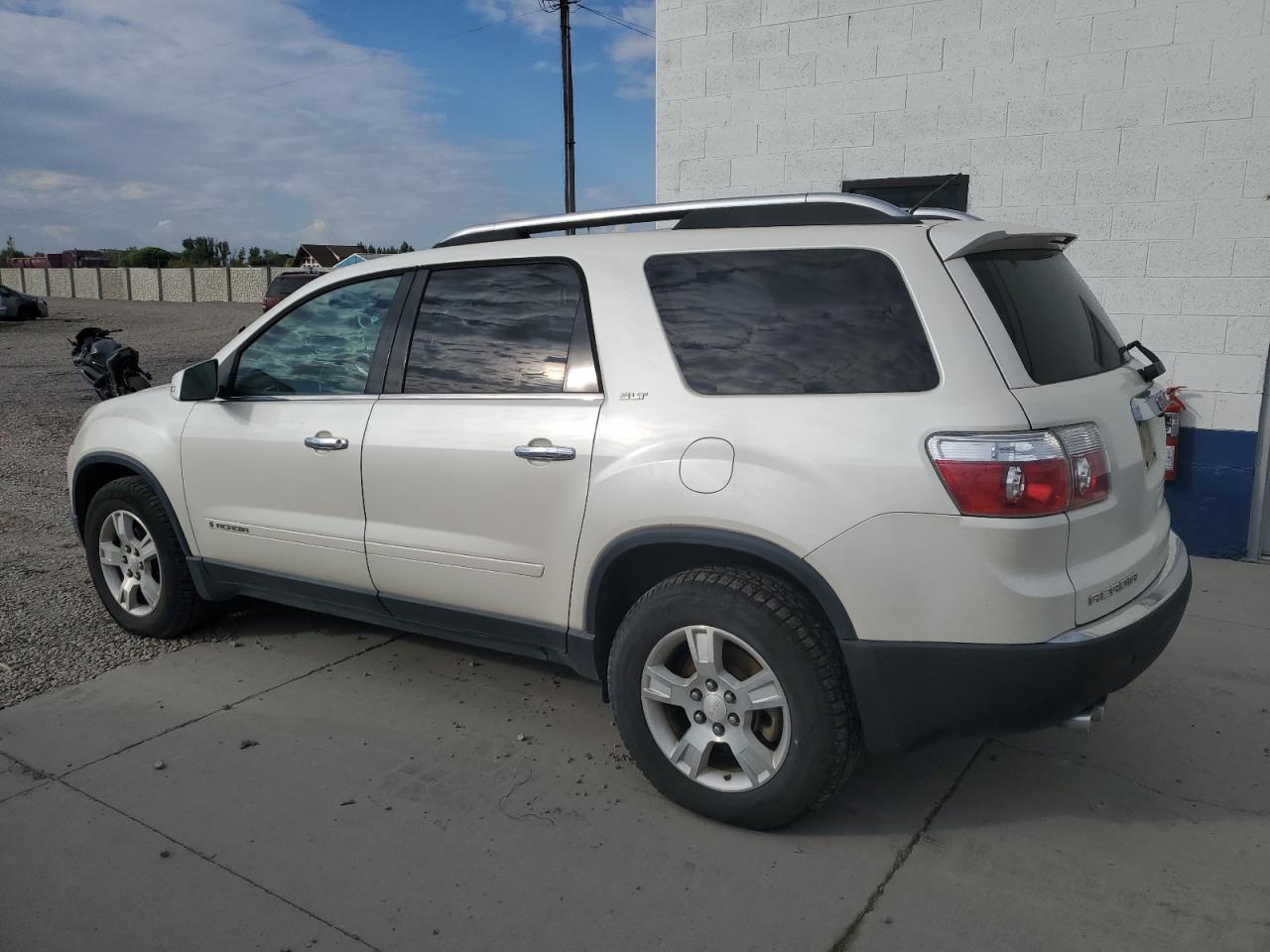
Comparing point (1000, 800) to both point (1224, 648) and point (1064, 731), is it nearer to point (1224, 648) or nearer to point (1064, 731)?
point (1064, 731)

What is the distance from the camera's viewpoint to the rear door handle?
3.92 m

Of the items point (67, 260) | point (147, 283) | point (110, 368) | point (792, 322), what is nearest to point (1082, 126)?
point (792, 322)

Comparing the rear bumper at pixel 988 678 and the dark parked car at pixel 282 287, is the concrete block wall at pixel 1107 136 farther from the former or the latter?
the dark parked car at pixel 282 287

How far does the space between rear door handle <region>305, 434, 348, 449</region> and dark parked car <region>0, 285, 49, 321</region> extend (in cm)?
3433

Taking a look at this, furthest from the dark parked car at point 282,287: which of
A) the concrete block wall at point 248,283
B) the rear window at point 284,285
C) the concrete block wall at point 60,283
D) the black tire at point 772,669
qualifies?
the concrete block wall at point 60,283

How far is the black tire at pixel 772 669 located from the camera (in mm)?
2924

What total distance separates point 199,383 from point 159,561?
0.95 m

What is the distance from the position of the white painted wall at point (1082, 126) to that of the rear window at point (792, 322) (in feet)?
13.1

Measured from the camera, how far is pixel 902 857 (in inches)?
121

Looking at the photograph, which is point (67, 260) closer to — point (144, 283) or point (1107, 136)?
point (144, 283)

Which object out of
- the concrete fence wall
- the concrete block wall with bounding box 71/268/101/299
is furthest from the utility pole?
the concrete block wall with bounding box 71/268/101/299

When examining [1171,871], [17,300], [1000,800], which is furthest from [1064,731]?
[17,300]

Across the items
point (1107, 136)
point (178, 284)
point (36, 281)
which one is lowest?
point (1107, 136)

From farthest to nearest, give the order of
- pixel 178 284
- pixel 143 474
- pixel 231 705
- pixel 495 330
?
pixel 178 284 → pixel 143 474 → pixel 231 705 → pixel 495 330
